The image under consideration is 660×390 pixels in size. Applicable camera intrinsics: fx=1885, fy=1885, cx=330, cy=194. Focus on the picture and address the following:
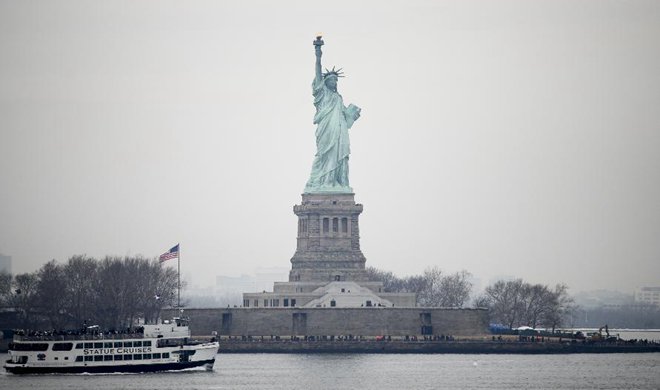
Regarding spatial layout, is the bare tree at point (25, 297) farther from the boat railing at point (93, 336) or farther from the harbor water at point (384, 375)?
the boat railing at point (93, 336)

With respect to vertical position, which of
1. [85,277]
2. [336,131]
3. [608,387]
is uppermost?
[336,131]

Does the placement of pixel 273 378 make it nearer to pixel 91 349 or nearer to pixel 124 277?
pixel 91 349

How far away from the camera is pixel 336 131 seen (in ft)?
481

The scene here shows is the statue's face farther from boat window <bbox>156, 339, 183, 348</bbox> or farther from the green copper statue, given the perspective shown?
boat window <bbox>156, 339, 183, 348</bbox>

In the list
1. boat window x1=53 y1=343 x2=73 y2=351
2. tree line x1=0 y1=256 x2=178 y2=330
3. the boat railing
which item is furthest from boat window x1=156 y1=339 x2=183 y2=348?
tree line x1=0 y1=256 x2=178 y2=330

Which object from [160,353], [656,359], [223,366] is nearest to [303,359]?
[223,366]

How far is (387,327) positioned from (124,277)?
80.4 feet

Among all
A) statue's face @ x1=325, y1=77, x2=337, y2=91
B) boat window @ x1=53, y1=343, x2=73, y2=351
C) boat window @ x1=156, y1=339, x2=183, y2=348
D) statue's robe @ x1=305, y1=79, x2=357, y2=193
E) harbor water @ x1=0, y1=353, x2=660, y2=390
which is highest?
statue's face @ x1=325, y1=77, x2=337, y2=91

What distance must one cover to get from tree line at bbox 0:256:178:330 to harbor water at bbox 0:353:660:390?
19.8m

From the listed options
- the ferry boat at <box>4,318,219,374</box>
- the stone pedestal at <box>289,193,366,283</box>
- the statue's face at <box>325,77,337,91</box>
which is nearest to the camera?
the ferry boat at <box>4,318,219,374</box>

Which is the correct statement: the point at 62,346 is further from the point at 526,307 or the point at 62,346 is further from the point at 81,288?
the point at 526,307

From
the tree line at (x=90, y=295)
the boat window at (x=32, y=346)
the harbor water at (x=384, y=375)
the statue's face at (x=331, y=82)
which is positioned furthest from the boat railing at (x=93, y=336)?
the statue's face at (x=331, y=82)

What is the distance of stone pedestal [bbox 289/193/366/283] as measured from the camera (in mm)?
145625

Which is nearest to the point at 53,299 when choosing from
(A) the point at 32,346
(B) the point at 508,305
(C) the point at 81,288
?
(C) the point at 81,288
